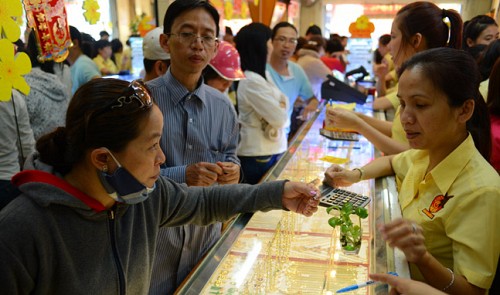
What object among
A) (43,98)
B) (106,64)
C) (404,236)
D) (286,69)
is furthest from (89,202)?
(106,64)

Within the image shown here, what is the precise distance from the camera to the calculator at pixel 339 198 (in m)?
2.03

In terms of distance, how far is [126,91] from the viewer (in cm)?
125

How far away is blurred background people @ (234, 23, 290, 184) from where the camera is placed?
144 inches

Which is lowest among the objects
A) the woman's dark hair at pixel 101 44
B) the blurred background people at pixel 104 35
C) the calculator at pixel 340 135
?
the calculator at pixel 340 135

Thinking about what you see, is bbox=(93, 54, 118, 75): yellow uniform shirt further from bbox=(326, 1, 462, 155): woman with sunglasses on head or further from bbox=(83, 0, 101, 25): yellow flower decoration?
bbox=(326, 1, 462, 155): woman with sunglasses on head

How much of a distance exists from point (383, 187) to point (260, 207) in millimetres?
779

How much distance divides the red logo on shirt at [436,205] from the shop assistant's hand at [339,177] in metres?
0.73

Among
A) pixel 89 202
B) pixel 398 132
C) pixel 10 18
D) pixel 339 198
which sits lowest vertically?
pixel 339 198

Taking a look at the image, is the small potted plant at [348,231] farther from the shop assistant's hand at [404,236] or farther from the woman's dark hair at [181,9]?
the woman's dark hair at [181,9]

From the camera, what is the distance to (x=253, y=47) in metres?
3.72

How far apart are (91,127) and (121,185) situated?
190mm

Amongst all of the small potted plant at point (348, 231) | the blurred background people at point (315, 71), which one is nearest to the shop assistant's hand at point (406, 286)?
the small potted plant at point (348, 231)

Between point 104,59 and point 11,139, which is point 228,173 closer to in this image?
point 11,139

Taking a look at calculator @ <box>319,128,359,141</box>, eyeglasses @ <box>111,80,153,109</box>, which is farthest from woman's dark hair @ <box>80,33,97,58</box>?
eyeglasses @ <box>111,80,153,109</box>
